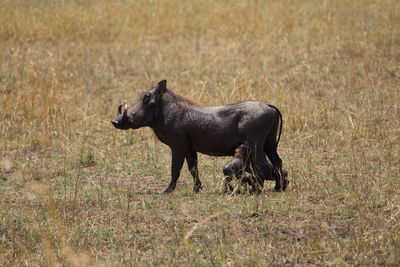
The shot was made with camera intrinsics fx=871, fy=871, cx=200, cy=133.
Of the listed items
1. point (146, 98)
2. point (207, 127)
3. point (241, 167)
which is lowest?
point (241, 167)

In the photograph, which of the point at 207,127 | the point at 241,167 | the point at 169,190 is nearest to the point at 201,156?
the point at 169,190

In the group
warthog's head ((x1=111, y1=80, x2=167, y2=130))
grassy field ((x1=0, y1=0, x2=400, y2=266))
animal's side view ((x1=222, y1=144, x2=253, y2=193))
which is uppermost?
warthog's head ((x1=111, y1=80, x2=167, y2=130))

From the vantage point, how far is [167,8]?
660 inches

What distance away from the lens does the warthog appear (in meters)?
7.11

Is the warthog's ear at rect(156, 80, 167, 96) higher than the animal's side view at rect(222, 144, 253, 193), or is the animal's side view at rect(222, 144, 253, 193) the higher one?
the warthog's ear at rect(156, 80, 167, 96)

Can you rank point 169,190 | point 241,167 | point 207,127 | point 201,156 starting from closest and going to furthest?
point 241,167 < point 207,127 < point 169,190 < point 201,156

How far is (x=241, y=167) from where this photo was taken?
712 cm

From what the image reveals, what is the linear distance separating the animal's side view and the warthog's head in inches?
32.4

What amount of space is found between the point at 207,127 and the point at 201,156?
1836 millimetres

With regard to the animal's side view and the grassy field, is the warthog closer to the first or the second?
the animal's side view

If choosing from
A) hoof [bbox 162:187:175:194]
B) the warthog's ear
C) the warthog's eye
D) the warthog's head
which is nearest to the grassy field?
hoof [bbox 162:187:175:194]

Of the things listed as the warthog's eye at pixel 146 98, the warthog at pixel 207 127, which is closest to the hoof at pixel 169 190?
the warthog at pixel 207 127

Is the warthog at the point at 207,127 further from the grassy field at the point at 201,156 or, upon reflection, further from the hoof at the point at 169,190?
the grassy field at the point at 201,156

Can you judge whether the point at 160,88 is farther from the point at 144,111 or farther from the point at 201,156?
the point at 201,156
